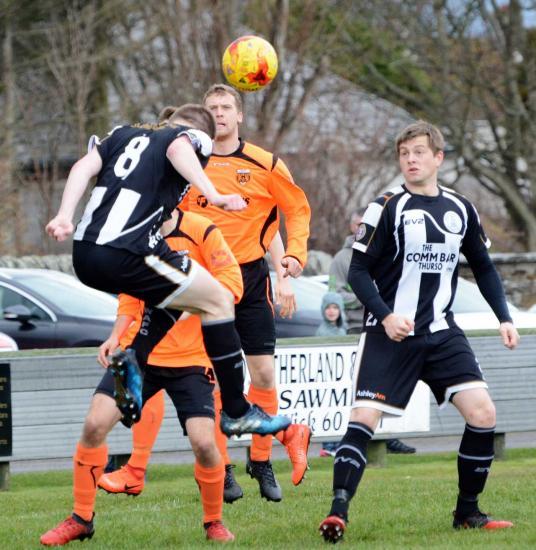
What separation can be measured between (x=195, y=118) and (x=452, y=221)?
149cm

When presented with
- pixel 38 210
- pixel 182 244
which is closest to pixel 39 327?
pixel 182 244

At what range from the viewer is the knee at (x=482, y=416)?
290 inches

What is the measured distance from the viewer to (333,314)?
45.4 ft

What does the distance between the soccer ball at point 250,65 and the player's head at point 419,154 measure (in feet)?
5.96

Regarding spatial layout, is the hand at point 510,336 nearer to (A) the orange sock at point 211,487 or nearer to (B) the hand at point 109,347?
(A) the orange sock at point 211,487

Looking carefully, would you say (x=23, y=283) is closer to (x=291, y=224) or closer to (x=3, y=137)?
(x=291, y=224)

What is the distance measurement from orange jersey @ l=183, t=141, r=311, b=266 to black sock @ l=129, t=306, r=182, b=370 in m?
1.29

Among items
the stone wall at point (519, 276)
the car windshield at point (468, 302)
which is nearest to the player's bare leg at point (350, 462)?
the car windshield at point (468, 302)

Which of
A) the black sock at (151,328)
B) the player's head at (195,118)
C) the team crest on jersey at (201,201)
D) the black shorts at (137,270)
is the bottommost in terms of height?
the black sock at (151,328)

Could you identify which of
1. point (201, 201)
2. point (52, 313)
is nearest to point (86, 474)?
point (201, 201)

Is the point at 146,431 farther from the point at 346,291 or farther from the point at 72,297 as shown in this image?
the point at 72,297

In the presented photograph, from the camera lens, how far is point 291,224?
8.75m

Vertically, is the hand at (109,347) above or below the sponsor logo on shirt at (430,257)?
below

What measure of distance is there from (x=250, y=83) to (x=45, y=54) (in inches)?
881
